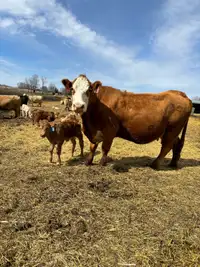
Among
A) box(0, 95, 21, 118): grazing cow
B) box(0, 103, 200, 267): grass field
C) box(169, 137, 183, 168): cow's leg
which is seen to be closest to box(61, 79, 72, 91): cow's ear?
box(0, 103, 200, 267): grass field

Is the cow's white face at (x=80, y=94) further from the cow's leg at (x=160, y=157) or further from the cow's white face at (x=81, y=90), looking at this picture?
the cow's leg at (x=160, y=157)

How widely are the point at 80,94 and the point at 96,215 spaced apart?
2836mm

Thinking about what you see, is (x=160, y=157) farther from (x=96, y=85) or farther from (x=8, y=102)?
(x=8, y=102)

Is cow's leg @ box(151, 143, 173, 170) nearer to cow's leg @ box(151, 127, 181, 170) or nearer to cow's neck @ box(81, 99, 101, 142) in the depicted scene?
cow's leg @ box(151, 127, 181, 170)

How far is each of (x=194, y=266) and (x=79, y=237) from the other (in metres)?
1.50

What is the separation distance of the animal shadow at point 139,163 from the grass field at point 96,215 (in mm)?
83

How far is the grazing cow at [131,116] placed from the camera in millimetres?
6312

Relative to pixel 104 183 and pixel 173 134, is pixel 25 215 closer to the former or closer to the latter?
pixel 104 183

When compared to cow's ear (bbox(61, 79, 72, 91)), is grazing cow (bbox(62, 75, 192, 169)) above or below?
below

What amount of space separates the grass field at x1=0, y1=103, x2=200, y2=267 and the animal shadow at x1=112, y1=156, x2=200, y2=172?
0.08m

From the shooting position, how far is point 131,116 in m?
6.55

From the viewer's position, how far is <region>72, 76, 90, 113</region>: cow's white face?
5.51 metres

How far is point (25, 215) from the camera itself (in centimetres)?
381

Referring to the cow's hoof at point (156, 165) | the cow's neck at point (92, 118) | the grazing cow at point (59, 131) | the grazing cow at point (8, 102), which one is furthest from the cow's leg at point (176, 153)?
the grazing cow at point (8, 102)
